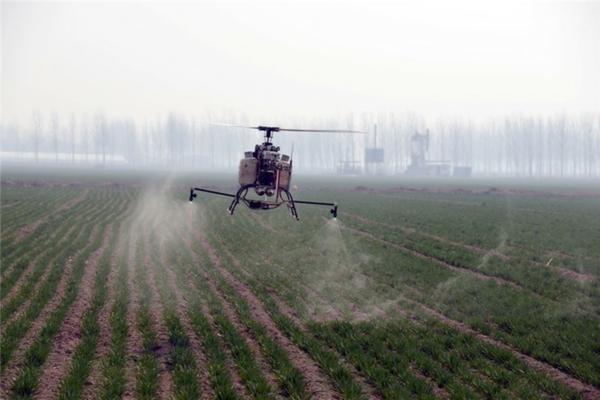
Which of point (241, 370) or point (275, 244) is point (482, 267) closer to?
point (275, 244)

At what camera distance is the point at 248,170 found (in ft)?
38.9

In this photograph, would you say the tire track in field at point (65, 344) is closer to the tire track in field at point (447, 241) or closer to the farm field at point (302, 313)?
the farm field at point (302, 313)

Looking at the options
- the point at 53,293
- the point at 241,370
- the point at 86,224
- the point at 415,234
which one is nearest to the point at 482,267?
the point at 415,234

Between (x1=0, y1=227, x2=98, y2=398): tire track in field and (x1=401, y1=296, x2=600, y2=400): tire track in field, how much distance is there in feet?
41.2

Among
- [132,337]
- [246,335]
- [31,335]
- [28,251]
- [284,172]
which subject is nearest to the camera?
[284,172]

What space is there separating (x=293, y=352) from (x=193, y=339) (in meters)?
3.24

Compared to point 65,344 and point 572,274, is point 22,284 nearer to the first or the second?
point 65,344

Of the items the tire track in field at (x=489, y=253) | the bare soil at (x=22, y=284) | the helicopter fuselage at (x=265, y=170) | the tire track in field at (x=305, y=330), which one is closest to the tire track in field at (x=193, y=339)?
the tire track in field at (x=305, y=330)

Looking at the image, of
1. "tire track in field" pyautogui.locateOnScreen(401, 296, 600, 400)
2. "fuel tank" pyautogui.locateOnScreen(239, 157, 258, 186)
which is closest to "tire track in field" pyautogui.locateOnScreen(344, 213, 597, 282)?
"tire track in field" pyautogui.locateOnScreen(401, 296, 600, 400)

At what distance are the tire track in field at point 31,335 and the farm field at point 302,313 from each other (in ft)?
0.24

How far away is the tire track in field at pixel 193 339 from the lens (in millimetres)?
11867

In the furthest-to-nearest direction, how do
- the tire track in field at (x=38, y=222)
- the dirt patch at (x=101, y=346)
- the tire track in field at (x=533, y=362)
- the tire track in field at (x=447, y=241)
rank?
the tire track in field at (x=38, y=222), the tire track in field at (x=447, y=241), the dirt patch at (x=101, y=346), the tire track in field at (x=533, y=362)

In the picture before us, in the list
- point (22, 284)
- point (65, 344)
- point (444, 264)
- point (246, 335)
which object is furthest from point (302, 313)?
point (22, 284)

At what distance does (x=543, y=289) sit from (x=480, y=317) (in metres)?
4.71
